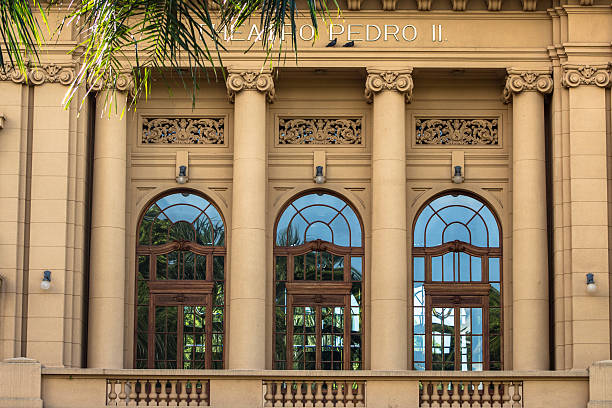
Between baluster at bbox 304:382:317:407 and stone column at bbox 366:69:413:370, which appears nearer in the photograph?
baluster at bbox 304:382:317:407

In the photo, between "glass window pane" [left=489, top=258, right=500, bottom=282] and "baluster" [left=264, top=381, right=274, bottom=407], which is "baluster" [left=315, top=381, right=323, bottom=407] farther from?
"glass window pane" [left=489, top=258, right=500, bottom=282]

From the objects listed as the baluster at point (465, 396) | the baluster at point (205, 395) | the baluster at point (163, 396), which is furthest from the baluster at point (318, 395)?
the baluster at point (163, 396)

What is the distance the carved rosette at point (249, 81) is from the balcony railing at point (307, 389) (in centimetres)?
786

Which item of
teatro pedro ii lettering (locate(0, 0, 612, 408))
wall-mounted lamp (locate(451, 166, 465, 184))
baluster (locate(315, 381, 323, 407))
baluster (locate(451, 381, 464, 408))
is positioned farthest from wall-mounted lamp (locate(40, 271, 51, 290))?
wall-mounted lamp (locate(451, 166, 465, 184))

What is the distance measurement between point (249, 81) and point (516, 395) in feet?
31.9

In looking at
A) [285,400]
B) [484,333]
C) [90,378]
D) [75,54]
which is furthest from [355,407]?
[75,54]

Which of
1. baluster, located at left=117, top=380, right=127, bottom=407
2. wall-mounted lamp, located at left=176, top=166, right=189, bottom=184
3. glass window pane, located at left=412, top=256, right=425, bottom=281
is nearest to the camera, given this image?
baluster, located at left=117, top=380, right=127, bottom=407

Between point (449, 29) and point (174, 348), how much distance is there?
31.4 ft

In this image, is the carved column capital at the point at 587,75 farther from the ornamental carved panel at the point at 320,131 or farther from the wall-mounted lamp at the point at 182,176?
the wall-mounted lamp at the point at 182,176

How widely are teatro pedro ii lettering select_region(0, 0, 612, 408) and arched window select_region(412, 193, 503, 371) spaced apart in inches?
1.8

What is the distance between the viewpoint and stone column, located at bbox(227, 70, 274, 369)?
27.3 metres

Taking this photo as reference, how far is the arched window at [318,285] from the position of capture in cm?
2883

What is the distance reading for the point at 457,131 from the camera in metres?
29.5

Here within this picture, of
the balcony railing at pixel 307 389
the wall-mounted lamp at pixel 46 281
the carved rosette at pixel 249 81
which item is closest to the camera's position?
the balcony railing at pixel 307 389
